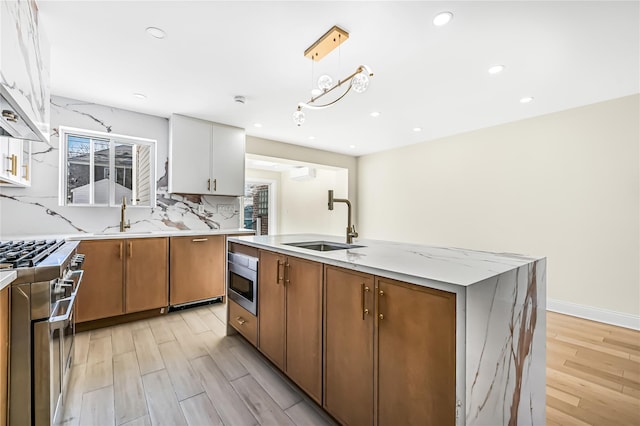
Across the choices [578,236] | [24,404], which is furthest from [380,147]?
[24,404]

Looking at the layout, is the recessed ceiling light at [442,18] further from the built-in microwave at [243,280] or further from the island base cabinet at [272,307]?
the built-in microwave at [243,280]

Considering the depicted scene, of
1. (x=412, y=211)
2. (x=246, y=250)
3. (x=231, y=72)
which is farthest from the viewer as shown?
(x=412, y=211)

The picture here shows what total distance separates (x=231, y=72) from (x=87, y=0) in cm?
102

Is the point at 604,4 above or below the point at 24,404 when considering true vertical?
above

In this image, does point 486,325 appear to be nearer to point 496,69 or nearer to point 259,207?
point 496,69

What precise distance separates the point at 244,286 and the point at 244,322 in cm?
30

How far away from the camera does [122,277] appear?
2.75 m

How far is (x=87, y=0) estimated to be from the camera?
5.30 ft

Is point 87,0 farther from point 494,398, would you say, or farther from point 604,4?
point 604,4

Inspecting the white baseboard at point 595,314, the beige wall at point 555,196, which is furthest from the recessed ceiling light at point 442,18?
the white baseboard at point 595,314

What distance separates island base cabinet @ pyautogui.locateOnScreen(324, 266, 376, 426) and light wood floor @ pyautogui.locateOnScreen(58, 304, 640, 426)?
262mm

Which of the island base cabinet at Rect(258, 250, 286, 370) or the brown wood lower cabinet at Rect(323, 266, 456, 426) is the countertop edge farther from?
the island base cabinet at Rect(258, 250, 286, 370)

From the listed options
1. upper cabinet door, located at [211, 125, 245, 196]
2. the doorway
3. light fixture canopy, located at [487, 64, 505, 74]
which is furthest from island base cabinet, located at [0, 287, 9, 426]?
the doorway

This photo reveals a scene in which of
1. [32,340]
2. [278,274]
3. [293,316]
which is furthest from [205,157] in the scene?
[32,340]
